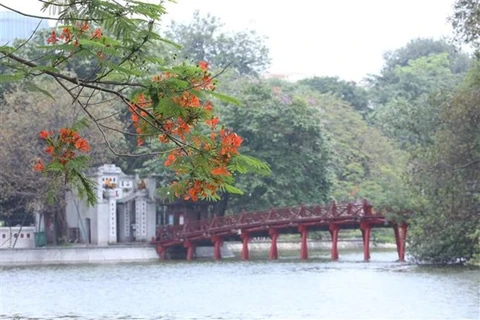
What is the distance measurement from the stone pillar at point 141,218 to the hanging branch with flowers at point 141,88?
4197 cm

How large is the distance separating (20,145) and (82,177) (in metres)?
38.8

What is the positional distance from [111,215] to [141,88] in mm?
42125

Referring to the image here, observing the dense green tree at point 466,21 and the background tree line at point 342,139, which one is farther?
the background tree line at point 342,139

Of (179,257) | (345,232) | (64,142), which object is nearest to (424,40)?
(345,232)

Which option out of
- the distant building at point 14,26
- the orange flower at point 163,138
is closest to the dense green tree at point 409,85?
the distant building at point 14,26

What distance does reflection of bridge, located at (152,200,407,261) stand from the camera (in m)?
43.7

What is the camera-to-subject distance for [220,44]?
85500 mm

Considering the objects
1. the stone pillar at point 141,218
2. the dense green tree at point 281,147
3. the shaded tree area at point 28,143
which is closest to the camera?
the shaded tree area at point 28,143

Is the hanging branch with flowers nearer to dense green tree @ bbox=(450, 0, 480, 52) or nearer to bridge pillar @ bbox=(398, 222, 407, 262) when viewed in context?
dense green tree @ bbox=(450, 0, 480, 52)

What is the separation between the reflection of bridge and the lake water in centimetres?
181

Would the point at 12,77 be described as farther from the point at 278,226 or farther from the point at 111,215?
the point at 111,215

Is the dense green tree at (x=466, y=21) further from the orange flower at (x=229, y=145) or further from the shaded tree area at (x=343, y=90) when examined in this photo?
the shaded tree area at (x=343, y=90)

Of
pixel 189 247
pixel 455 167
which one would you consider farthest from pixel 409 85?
pixel 455 167

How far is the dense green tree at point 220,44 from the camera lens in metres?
85.6
